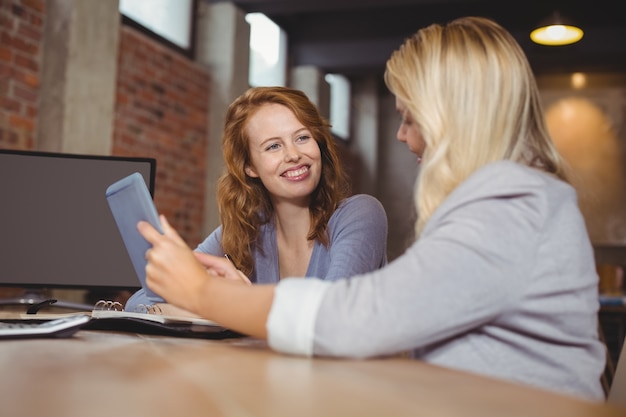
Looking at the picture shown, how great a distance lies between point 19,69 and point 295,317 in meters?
3.61

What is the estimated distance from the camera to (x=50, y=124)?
13.6 feet

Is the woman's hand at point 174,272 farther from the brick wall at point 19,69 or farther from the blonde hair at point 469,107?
the brick wall at point 19,69

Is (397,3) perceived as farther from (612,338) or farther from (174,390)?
(174,390)

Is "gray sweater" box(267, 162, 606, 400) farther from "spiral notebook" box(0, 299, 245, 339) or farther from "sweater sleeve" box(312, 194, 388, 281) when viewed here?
"sweater sleeve" box(312, 194, 388, 281)

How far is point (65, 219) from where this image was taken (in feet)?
7.25

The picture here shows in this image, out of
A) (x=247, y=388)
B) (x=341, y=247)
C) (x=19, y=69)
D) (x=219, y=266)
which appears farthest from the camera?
(x=19, y=69)

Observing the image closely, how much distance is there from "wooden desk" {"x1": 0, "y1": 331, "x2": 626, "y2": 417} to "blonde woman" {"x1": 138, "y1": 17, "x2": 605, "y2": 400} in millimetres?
57

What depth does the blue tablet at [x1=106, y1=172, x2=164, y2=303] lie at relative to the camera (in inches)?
45.8

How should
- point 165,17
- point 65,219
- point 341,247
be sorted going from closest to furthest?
point 341,247, point 65,219, point 165,17

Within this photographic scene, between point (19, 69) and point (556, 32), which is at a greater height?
point (556, 32)

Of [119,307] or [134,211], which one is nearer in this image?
[134,211]

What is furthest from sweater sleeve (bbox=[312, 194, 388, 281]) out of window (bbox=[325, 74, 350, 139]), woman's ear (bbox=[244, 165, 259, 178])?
window (bbox=[325, 74, 350, 139])

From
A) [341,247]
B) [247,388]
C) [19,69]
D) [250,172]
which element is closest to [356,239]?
[341,247]

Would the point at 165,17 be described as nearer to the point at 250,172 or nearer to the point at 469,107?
the point at 250,172
